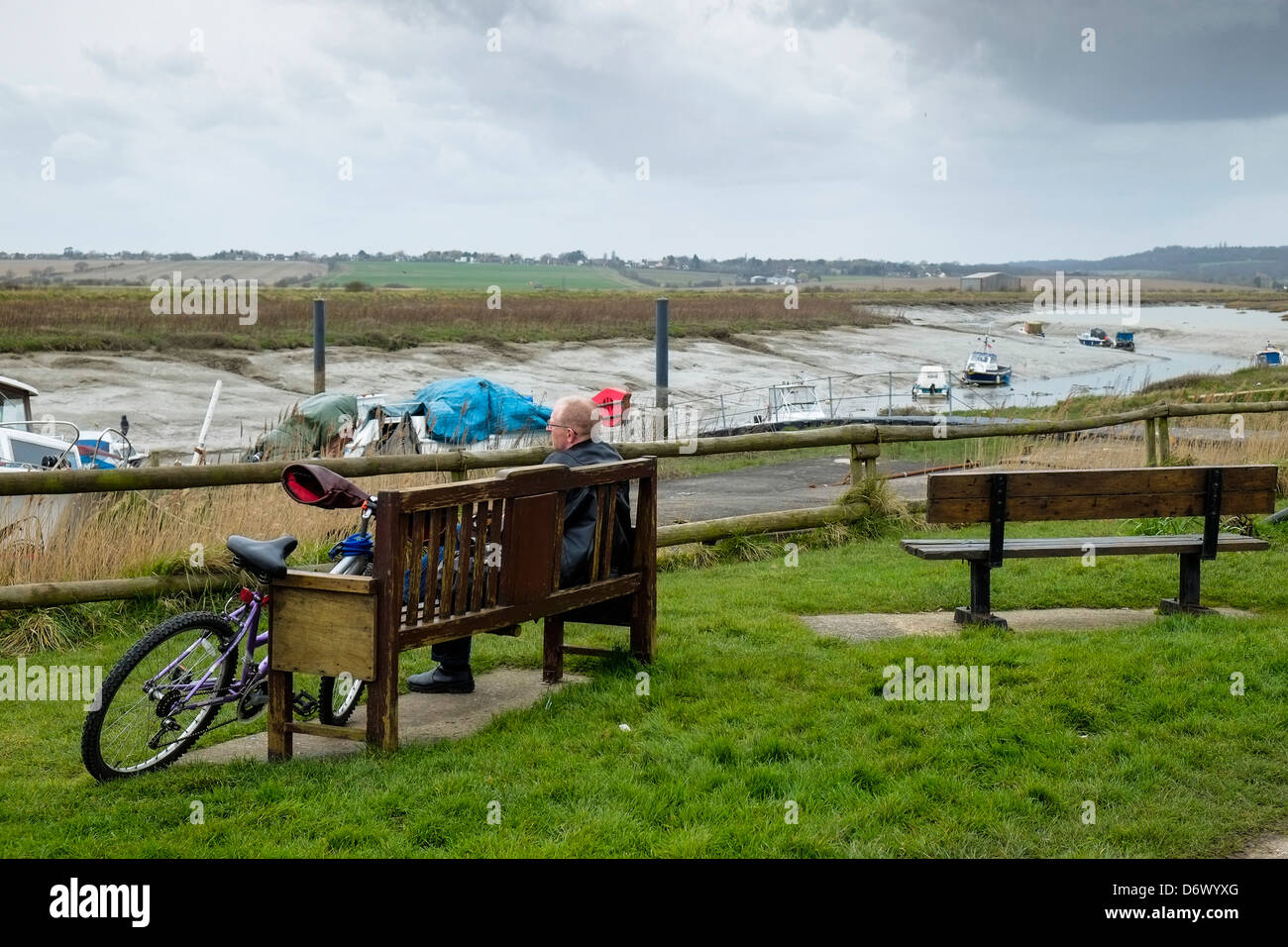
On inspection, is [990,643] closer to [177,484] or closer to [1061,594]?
[1061,594]

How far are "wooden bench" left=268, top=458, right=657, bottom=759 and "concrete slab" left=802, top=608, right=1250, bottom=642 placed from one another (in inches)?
71.8

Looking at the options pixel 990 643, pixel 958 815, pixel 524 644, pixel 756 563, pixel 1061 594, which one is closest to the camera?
pixel 958 815

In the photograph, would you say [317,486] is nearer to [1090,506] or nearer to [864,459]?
[1090,506]

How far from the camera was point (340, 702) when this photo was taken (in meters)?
6.42

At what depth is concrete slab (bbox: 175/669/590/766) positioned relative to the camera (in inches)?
234

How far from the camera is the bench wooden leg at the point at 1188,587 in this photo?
853 centimetres

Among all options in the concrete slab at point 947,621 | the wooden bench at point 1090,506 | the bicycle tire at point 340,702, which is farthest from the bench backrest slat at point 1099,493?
the bicycle tire at point 340,702

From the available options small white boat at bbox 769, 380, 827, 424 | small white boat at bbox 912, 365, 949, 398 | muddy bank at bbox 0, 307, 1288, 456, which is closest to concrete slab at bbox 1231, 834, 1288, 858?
muddy bank at bbox 0, 307, 1288, 456

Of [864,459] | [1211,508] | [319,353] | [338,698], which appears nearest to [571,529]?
[338,698]

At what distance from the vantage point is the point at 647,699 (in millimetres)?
6488

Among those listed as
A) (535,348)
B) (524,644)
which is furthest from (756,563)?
(535,348)

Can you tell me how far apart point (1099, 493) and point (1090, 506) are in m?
0.10

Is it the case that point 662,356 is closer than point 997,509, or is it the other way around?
point 997,509
